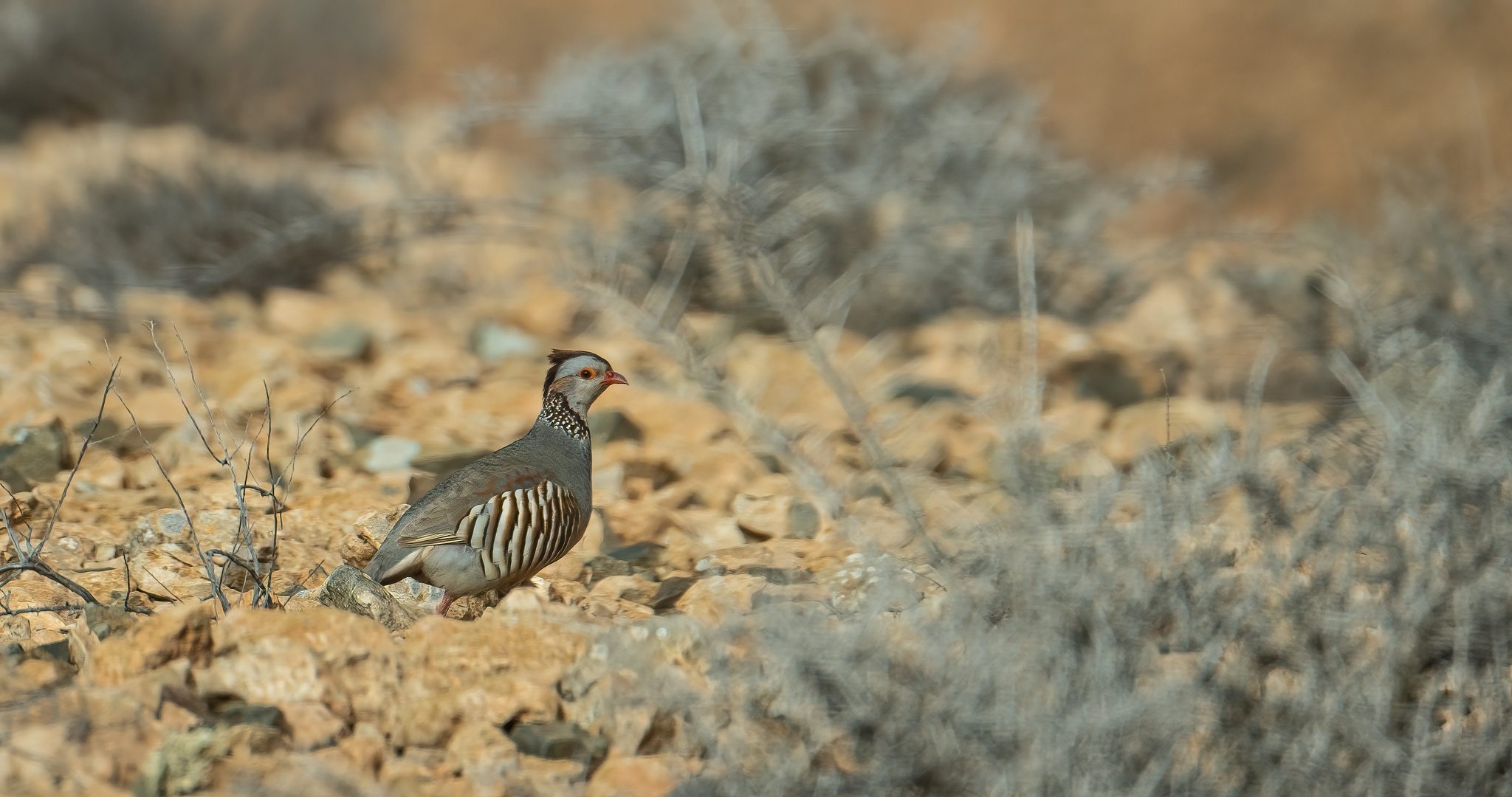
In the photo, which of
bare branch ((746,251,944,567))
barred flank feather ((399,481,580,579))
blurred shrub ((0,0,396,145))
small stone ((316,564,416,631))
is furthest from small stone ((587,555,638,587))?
blurred shrub ((0,0,396,145))

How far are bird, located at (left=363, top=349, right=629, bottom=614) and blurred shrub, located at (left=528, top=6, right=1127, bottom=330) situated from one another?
251cm

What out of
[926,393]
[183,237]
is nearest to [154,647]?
[926,393]

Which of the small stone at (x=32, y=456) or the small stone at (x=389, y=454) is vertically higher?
the small stone at (x=32, y=456)

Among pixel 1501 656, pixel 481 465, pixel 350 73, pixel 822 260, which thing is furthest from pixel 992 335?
pixel 350 73

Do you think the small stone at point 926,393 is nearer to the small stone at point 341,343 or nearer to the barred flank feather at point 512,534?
the barred flank feather at point 512,534

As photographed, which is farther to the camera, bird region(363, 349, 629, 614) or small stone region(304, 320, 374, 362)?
small stone region(304, 320, 374, 362)

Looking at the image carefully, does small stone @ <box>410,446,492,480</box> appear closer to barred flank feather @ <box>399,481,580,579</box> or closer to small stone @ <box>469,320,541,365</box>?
barred flank feather @ <box>399,481,580,579</box>

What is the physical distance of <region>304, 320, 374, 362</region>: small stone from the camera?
6.11 meters

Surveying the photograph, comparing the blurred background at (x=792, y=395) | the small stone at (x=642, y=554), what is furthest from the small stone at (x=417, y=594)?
the small stone at (x=642, y=554)

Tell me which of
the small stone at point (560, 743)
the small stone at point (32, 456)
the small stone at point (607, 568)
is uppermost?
the small stone at point (32, 456)

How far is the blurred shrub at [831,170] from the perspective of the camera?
635 centimetres

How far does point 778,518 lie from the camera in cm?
410

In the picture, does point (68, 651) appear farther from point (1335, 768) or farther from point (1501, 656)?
point (1501, 656)

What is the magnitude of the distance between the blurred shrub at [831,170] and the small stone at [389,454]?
61.4 inches
